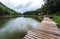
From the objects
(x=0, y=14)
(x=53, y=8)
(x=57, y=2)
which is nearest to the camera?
(x=57, y=2)

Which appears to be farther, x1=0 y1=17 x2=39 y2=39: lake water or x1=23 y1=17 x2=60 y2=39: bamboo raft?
x1=0 y1=17 x2=39 y2=39: lake water

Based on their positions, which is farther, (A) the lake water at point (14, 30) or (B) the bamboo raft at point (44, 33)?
(A) the lake water at point (14, 30)

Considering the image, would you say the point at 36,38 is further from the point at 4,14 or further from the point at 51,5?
the point at 4,14

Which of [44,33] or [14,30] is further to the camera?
[14,30]

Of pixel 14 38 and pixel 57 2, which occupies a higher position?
pixel 57 2

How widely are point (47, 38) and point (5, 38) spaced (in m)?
4.63

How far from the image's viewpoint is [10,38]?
42.2 feet

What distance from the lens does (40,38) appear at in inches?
420

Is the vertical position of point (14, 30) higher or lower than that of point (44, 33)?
lower

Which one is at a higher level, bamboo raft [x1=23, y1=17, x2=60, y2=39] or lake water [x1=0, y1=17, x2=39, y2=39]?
bamboo raft [x1=23, y1=17, x2=60, y2=39]

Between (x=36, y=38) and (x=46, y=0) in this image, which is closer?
(x=36, y=38)

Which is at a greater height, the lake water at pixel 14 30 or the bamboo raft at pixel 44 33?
the bamboo raft at pixel 44 33

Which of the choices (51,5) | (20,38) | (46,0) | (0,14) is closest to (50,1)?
(51,5)

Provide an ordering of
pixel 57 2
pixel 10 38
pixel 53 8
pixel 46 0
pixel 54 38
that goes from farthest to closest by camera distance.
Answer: pixel 46 0 → pixel 53 8 → pixel 57 2 → pixel 10 38 → pixel 54 38
